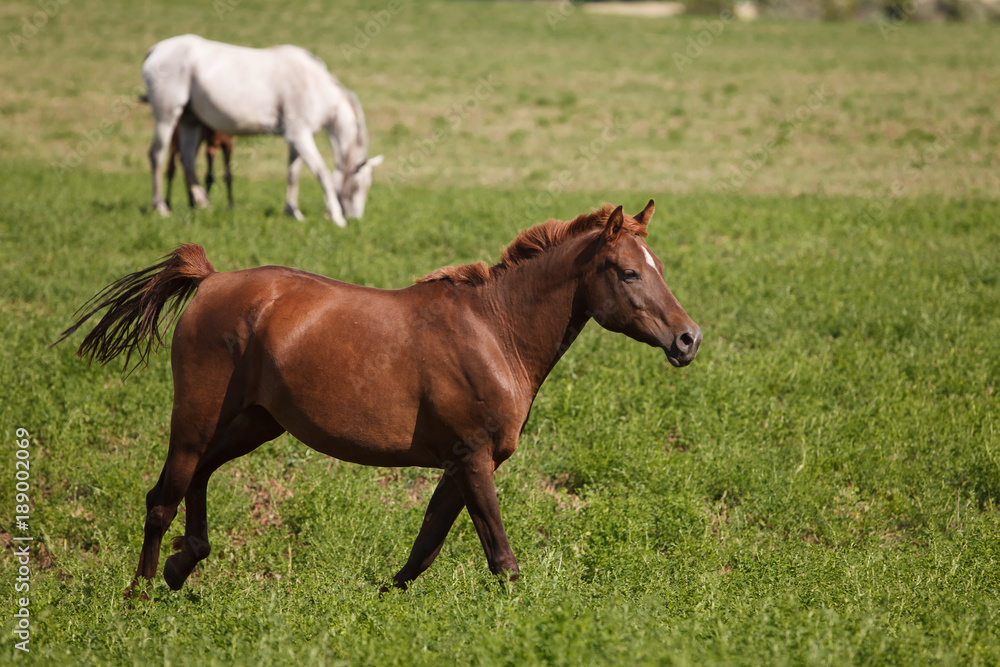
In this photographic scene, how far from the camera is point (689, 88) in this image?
107 feet

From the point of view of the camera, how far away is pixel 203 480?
5.18 meters

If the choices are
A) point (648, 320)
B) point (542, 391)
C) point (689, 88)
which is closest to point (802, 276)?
point (542, 391)

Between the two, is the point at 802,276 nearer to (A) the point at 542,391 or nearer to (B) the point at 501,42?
(A) the point at 542,391

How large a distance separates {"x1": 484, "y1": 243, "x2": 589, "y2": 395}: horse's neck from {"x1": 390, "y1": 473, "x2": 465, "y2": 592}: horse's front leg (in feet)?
2.51

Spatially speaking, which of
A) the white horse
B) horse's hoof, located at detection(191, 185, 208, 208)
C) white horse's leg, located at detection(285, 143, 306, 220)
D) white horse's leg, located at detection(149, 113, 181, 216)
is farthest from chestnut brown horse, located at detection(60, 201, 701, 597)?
white horse's leg, located at detection(149, 113, 181, 216)

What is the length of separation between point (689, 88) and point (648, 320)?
30368 mm

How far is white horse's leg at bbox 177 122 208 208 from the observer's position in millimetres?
14031

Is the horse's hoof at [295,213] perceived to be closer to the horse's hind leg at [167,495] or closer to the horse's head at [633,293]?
the horse's hind leg at [167,495]

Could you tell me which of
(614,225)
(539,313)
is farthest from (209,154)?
(614,225)

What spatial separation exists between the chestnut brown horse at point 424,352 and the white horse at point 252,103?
353 inches

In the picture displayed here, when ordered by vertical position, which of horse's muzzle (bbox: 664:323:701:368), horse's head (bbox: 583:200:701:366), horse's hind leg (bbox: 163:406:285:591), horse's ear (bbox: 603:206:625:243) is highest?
horse's ear (bbox: 603:206:625:243)

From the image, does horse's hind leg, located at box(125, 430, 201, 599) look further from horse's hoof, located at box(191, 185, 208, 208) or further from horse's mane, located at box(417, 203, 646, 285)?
horse's hoof, located at box(191, 185, 208, 208)

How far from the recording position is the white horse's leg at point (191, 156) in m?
14.0

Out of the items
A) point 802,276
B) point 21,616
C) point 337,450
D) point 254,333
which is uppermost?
point 254,333
